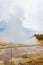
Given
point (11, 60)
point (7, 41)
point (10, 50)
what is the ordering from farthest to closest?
point (7, 41) → point (10, 50) → point (11, 60)

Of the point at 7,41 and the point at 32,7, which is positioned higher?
the point at 32,7

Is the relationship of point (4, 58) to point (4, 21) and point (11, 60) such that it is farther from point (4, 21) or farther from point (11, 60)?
point (4, 21)

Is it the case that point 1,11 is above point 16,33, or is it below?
above

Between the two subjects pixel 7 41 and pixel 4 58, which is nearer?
pixel 4 58

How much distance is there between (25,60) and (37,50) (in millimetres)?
719

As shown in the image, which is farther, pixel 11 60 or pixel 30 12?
pixel 30 12

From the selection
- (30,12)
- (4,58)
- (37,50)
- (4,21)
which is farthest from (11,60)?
(30,12)

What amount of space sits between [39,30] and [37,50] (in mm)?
700

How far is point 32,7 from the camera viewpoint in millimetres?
4574

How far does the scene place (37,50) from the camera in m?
4.17

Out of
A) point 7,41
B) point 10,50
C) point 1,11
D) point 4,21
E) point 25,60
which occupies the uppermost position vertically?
point 1,11

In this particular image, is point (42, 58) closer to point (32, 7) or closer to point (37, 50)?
point (37, 50)

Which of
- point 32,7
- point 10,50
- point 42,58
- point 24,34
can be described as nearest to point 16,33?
point 24,34

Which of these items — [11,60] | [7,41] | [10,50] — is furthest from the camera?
[7,41]
